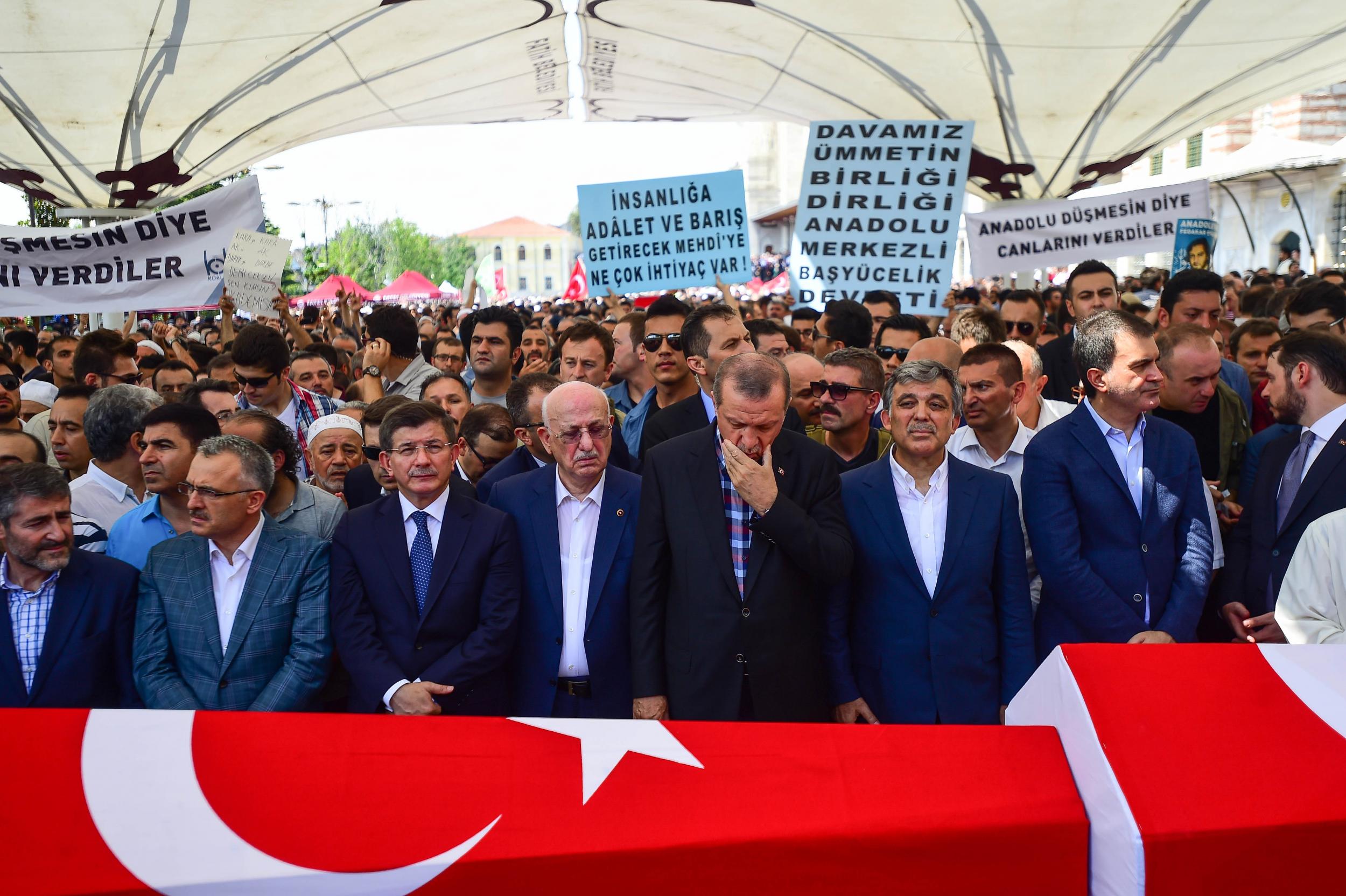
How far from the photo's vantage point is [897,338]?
22.7 feet

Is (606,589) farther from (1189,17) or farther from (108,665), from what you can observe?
(1189,17)

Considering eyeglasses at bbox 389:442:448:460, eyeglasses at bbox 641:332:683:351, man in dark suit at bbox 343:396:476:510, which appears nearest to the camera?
eyeglasses at bbox 389:442:448:460

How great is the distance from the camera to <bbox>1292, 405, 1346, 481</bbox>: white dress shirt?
4.11m

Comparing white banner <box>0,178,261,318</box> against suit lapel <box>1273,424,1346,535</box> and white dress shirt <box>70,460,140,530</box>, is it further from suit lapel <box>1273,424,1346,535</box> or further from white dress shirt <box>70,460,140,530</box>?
suit lapel <box>1273,424,1346,535</box>

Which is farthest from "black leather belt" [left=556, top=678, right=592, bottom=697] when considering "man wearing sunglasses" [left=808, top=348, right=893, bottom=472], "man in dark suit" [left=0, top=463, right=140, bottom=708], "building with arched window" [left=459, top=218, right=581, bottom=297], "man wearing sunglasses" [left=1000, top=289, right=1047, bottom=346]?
"building with arched window" [left=459, top=218, right=581, bottom=297]

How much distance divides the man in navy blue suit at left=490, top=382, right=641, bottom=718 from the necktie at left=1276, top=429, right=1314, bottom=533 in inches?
90.9

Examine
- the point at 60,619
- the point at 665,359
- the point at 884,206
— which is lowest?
the point at 60,619

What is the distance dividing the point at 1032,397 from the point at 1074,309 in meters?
2.89

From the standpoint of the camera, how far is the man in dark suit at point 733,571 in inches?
146

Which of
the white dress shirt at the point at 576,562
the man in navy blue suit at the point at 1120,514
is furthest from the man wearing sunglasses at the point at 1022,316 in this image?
the white dress shirt at the point at 576,562

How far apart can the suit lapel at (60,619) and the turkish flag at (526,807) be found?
1244 millimetres

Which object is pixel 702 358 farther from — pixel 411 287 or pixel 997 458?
pixel 411 287

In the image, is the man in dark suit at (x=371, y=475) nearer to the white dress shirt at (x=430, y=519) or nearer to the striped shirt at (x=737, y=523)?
the white dress shirt at (x=430, y=519)

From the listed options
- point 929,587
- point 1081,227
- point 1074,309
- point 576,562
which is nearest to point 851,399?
point 929,587
